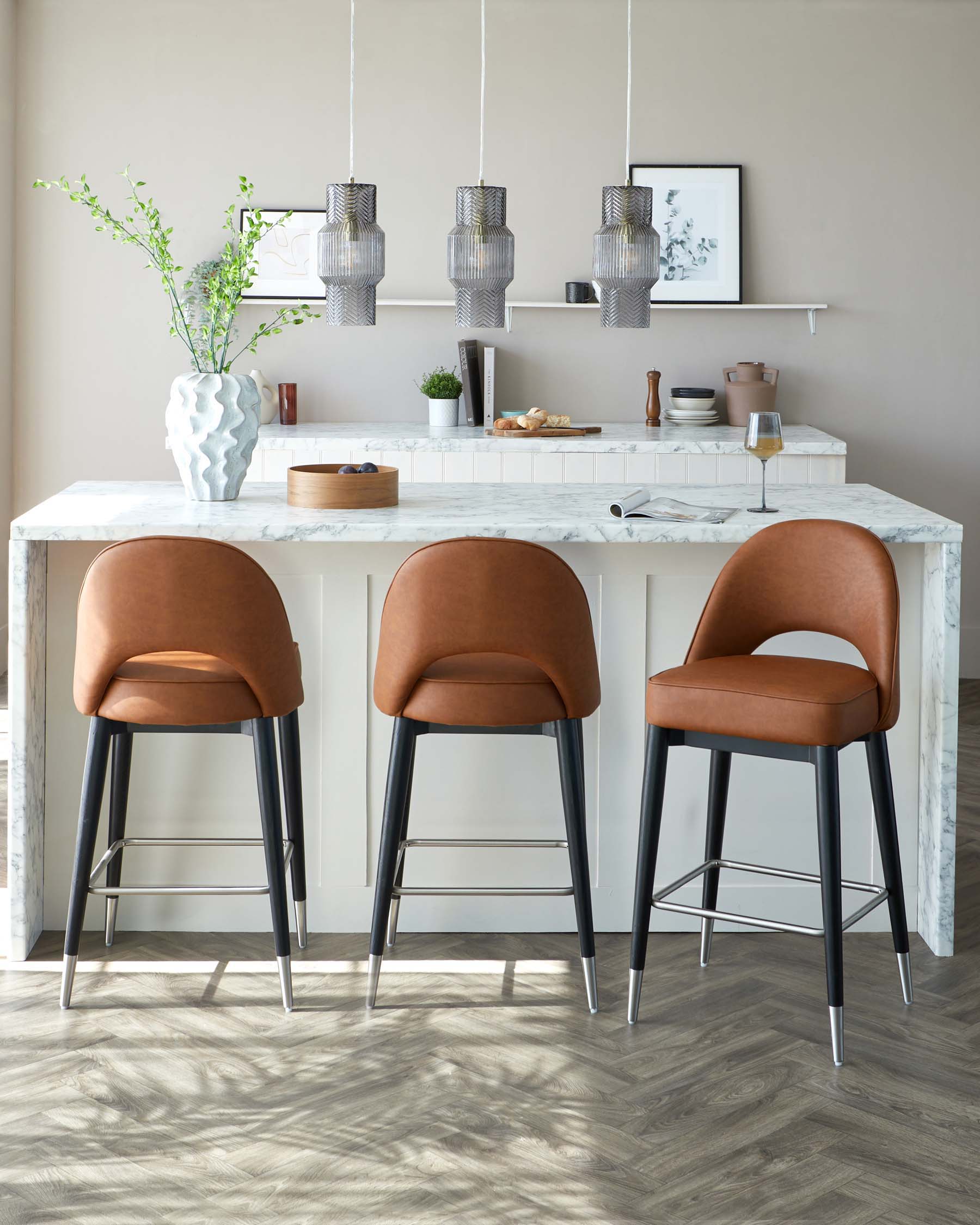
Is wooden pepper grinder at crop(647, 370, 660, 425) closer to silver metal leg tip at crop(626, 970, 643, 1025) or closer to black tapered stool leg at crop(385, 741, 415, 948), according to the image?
black tapered stool leg at crop(385, 741, 415, 948)

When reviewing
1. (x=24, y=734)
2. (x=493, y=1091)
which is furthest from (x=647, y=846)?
(x=24, y=734)

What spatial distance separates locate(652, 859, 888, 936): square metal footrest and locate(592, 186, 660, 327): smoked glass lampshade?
4.29 feet

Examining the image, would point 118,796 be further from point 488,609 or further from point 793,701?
point 793,701

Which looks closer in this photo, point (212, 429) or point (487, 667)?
point (487, 667)

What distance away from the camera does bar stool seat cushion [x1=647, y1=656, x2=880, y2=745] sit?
2350mm

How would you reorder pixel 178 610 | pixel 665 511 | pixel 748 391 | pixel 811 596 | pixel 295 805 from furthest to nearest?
pixel 748 391, pixel 665 511, pixel 295 805, pixel 811 596, pixel 178 610

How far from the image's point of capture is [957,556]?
2830 mm

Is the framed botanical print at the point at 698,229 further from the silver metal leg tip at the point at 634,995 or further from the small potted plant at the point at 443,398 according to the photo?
the silver metal leg tip at the point at 634,995

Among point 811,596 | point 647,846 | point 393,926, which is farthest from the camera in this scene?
point 393,926

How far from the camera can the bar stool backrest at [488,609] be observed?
2.43m

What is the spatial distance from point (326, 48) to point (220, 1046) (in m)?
4.39

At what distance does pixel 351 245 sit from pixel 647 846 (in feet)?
5.19

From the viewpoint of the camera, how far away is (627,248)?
119 inches

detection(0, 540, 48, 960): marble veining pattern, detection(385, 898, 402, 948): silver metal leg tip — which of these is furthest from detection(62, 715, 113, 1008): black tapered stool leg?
detection(385, 898, 402, 948): silver metal leg tip
